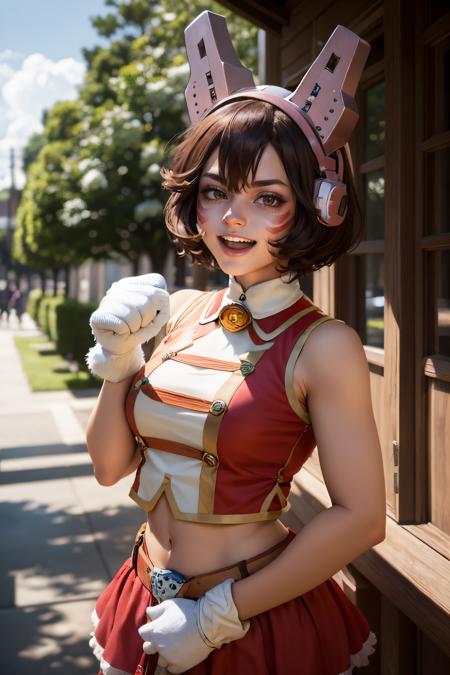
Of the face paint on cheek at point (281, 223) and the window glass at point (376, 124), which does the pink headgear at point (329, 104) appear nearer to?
the face paint on cheek at point (281, 223)

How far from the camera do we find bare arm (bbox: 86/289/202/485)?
1.93 metres

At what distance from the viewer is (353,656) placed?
188 cm

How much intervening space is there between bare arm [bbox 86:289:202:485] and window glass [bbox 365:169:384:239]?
78.7 inches

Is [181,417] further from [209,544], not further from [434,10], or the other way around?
[434,10]

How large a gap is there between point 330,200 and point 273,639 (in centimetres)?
100

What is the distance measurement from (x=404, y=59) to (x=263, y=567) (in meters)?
1.81

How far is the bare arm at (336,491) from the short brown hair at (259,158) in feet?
0.89

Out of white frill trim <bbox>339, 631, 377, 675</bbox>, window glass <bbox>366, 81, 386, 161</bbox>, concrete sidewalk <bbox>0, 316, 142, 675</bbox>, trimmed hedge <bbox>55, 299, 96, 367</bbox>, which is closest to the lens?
white frill trim <bbox>339, 631, 377, 675</bbox>

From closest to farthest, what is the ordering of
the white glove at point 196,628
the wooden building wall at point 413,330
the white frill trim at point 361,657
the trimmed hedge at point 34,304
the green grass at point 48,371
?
the white glove at point 196,628, the white frill trim at point 361,657, the wooden building wall at point 413,330, the green grass at point 48,371, the trimmed hedge at point 34,304

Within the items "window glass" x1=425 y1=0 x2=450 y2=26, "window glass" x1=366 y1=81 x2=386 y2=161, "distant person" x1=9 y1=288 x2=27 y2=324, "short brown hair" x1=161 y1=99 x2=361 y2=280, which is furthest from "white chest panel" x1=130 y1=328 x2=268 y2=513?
"distant person" x1=9 y1=288 x2=27 y2=324

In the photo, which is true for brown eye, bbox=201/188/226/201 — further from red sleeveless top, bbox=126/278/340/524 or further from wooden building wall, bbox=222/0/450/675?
wooden building wall, bbox=222/0/450/675

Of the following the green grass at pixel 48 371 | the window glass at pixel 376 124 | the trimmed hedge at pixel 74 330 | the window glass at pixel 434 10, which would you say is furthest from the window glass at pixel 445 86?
the trimmed hedge at pixel 74 330

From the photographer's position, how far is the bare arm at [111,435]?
6.32 feet

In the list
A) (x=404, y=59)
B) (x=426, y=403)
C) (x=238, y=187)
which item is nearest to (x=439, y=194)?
(x=404, y=59)
